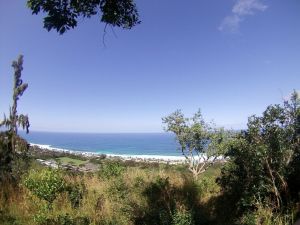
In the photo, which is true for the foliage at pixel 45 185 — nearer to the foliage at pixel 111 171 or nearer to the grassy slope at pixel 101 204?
the grassy slope at pixel 101 204

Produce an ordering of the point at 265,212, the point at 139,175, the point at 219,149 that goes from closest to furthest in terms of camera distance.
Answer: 1. the point at 265,212
2. the point at 139,175
3. the point at 219,149

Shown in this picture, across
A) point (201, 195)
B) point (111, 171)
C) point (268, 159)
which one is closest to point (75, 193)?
point (111, 171)

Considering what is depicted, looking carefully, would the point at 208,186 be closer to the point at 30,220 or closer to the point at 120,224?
the point at 120,224

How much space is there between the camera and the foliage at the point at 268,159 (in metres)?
7.30

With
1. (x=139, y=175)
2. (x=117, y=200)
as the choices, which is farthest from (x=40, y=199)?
(x=139, y=175)

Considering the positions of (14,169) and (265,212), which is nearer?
(265,212)

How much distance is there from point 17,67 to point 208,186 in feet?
26.8

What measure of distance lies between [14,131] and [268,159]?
8479 millimetres

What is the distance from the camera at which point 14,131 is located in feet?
35.4

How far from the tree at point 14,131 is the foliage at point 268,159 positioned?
739cm

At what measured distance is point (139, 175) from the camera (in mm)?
11828

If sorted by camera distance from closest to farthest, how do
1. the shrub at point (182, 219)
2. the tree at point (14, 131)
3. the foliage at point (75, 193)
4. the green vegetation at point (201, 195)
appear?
the shrub at point (182, 219), the green vegetation at point (201, 195), the foliage at point (75, 193), the tree at point (14, 131)

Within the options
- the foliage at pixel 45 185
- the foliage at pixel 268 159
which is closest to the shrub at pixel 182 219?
the foliage at pixel 268 159

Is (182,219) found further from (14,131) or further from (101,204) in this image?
(14,131)
